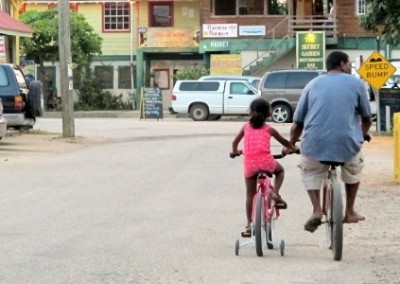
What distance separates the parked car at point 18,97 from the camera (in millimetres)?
22281

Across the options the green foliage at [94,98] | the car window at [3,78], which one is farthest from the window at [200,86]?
the car window at [3,78]

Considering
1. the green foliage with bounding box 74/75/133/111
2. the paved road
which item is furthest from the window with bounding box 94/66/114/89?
the paved road

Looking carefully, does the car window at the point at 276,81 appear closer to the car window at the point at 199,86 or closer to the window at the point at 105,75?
the car window at the point at 199,86

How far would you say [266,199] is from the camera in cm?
891

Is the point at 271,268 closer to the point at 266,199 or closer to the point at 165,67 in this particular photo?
the point at 266,199

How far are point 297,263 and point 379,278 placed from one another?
2.94ft

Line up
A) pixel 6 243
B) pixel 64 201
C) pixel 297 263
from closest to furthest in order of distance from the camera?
pixel 297 263 < pixel 6 243 < pixel 64 201

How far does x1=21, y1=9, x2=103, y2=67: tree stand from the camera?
45.4m

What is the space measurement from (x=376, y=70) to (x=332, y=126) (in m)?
16.0

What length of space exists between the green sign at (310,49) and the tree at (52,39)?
10.2 metres

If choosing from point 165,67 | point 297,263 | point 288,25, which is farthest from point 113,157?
point 165,67

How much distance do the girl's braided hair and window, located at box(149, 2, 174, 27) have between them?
4000 cm

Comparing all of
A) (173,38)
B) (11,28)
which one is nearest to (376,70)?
(11,28)

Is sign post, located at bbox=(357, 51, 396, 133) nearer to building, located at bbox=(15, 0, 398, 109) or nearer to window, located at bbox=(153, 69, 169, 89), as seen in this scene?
building, located at bbox=(15, 0, 398, 109)
